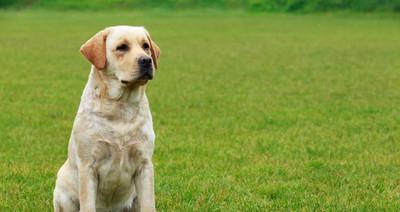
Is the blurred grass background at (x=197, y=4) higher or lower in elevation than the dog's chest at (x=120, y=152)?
lower

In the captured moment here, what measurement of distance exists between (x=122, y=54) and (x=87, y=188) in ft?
3.98

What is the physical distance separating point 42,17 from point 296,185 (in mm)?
54476

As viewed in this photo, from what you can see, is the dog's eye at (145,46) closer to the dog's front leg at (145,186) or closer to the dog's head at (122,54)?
the dog's head at (122,54)

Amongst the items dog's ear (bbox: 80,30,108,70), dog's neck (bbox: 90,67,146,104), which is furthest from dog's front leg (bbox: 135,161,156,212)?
dog's ear (bbox: 80,30,108,70)

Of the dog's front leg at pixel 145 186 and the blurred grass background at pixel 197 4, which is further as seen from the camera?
the blurred grass background at pixel 197 4

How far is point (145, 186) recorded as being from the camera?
6.80 metres

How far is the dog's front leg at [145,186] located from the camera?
6770 mm

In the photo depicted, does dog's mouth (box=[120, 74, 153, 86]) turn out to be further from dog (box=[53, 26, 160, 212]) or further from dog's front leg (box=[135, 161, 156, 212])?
dog's front leg (box=[135, 161, 156, 212])

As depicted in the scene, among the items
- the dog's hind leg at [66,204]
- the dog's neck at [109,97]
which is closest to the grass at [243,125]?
the dog's hind leg at [66,204]


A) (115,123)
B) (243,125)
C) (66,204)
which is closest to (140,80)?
(115,123)

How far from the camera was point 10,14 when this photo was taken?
211ft

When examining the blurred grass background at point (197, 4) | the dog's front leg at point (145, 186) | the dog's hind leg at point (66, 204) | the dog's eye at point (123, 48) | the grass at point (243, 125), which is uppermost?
the dog's eye at point (123, 48)

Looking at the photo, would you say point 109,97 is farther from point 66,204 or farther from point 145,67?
point 66,204

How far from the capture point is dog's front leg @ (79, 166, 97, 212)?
6.64 metres
